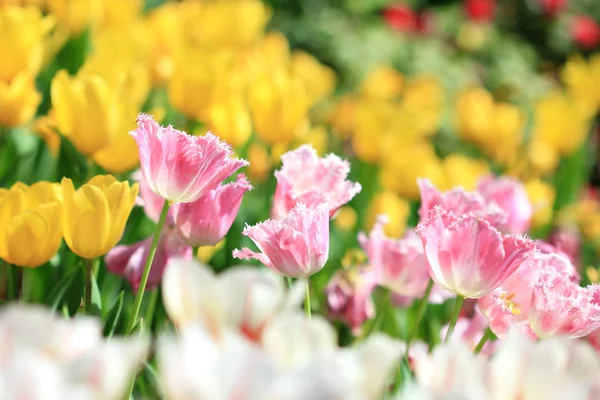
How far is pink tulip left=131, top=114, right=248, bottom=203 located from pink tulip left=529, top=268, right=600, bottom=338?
34 cm

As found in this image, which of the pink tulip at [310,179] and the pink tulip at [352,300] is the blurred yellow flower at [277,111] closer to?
the pink tulip at [352,300]

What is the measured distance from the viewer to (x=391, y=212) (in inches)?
73.8

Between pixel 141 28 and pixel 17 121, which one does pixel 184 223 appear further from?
pixel 141 28

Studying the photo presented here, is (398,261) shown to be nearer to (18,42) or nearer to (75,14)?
(18,42)

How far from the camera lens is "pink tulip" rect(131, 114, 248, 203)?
80cm

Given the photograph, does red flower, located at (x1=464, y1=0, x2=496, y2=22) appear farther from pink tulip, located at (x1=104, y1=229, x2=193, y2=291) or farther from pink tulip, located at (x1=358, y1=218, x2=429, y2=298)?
pink tulip, located at (x1=104, y1=229, x2=193, y2=291)

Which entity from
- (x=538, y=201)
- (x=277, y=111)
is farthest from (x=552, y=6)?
(x=277, y=111)

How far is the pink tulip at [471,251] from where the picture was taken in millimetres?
794

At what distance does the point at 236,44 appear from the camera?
2502 millimetres

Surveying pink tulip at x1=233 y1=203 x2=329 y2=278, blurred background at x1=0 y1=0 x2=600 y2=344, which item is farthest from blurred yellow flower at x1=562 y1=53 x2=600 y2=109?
pink tulip at x1=233 y1=203 x2=329 y2=278

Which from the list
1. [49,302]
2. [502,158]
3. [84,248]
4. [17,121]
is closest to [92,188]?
[84,248]

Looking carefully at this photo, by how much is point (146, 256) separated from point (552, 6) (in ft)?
18.4

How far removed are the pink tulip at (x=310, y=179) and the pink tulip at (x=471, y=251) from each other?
0.14 metres

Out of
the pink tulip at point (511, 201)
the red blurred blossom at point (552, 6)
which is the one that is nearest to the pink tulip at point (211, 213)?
the pink tulip at point (511, 201)
